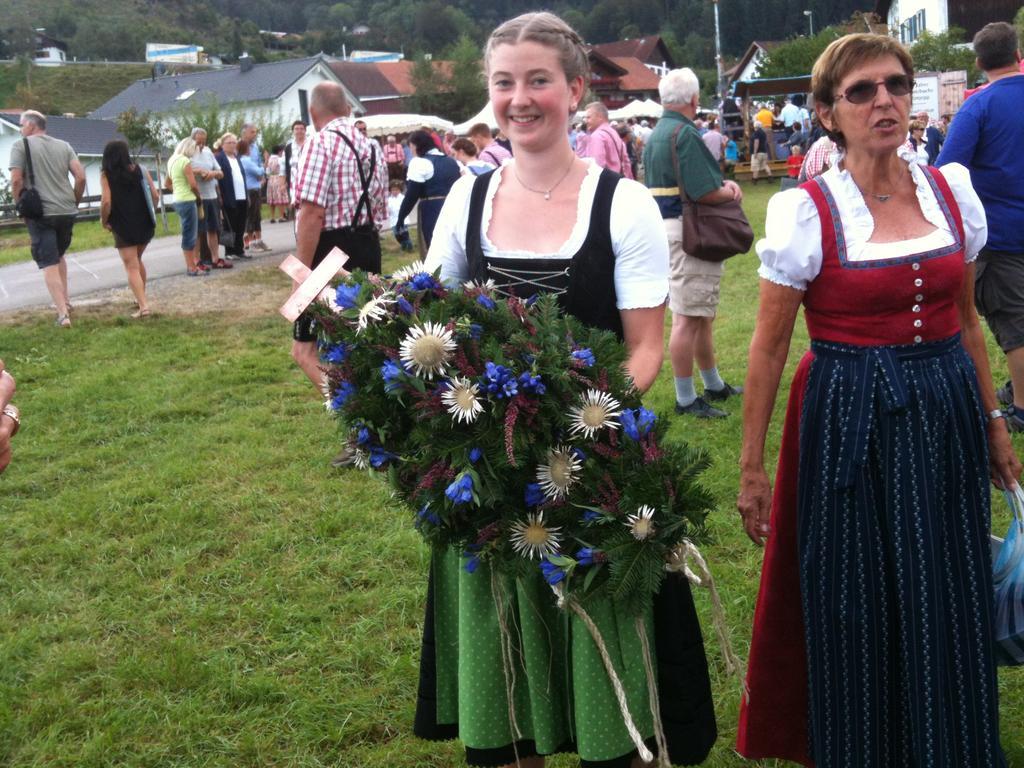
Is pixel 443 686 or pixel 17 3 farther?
pixel 17 3

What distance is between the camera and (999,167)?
538cm

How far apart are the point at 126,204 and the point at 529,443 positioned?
31.5ft

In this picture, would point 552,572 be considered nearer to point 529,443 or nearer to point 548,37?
point 529,443

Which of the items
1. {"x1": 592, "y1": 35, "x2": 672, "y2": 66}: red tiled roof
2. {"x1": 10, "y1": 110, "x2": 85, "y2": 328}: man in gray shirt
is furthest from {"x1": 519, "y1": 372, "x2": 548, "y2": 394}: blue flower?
{"x1": 592, "y1": 35, "x2": 672, "y2": 66}: red tiled roof

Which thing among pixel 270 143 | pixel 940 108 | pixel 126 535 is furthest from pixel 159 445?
pixel 270 143

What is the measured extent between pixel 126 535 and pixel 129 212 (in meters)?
6.34

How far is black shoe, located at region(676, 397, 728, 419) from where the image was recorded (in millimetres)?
6477

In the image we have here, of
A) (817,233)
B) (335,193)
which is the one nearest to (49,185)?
(335,193)

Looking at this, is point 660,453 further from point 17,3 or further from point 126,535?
point 17,3

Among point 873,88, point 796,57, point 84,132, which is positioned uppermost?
point 84,132

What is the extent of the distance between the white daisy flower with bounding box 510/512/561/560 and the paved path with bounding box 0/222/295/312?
37.5 ft

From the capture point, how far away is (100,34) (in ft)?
410

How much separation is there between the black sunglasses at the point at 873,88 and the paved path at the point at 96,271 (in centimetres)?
1146

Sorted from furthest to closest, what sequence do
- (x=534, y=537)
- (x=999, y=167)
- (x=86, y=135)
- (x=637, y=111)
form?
(x=86, y=135) < (x=637, y=111) < (x=999, y=167) < (x=534, y=537)
